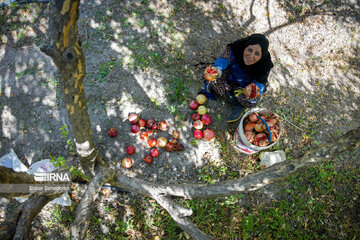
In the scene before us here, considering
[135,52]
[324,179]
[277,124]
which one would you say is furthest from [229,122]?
[135,52]

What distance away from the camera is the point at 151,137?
411 cm

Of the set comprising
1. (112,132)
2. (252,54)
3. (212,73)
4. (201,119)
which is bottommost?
(201,119)

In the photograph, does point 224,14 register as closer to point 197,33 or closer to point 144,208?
point 197,33

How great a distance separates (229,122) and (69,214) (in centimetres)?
330

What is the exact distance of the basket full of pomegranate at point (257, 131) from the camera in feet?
11.9

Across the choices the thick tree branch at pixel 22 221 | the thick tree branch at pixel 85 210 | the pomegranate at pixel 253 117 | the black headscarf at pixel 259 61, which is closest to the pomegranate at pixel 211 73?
the black headscarf at pixel 259 61

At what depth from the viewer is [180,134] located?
13.8 ft

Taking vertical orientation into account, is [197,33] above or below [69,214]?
above

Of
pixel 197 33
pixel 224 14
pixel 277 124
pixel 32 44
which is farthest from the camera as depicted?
pixel 224 14

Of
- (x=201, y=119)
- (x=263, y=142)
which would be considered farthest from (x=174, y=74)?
(x=263, y=142)

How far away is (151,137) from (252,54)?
2289mm

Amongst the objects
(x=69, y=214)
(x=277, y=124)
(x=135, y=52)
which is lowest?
(x=69, y=214)

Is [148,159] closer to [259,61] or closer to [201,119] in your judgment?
[201,119]

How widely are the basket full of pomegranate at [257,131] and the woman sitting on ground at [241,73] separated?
259 mm
